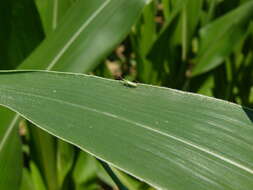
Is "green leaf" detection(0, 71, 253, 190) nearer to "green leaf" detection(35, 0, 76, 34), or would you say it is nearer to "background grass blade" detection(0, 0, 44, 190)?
"background grass blade" detection(0, 0, 44, 190)

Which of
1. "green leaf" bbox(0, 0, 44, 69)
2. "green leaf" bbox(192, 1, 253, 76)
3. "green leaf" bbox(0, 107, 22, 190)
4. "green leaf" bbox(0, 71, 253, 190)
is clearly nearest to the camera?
"green leaf" bbox(0, 71, 253, 190)

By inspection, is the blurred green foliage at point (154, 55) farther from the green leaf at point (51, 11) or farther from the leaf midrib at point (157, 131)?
the leaf midrib at point (157, 131)

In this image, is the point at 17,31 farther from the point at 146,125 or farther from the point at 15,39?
the point at 146,125

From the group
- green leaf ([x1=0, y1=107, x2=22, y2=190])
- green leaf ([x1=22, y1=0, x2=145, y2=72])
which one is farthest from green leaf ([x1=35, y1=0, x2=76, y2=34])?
green leaf ([x1=0, y1=107, x2=22, y2=190])

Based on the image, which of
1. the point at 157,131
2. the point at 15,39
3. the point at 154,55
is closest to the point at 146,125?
the point at 157,131

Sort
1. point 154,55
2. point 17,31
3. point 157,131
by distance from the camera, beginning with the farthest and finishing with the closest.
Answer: point 154,55 < point 17,31 < point 157,131

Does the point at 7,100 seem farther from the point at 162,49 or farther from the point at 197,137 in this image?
the point at 162,49
